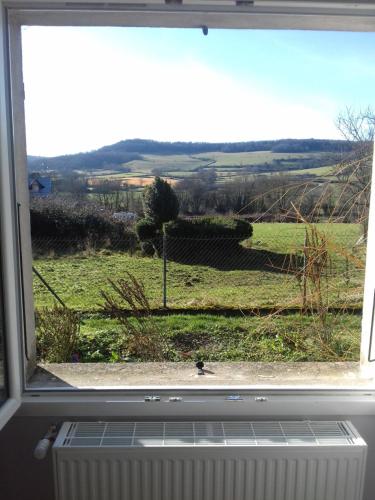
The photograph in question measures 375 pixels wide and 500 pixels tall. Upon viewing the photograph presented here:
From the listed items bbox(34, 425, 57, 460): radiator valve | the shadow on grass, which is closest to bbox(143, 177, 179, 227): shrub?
the shadow on grass

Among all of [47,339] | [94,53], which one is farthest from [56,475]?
[94,53]

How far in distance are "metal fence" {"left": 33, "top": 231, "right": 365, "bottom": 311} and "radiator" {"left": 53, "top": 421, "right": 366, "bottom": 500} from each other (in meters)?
0.55

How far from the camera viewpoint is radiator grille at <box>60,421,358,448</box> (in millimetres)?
1582

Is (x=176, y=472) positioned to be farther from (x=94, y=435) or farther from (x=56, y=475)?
(x=56, y=475)

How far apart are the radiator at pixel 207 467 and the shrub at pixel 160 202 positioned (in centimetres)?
86

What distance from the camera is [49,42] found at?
168 cm

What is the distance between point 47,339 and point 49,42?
1236 mm

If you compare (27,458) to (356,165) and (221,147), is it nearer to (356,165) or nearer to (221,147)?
(221,147)

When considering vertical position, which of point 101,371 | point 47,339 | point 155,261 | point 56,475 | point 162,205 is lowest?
point 56,475

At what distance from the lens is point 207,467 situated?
157 cm

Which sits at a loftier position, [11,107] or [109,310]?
[11,107]

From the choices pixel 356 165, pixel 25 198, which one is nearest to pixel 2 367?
pixel 25 198

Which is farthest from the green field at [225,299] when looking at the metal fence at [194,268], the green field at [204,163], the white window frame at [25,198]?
the green field at [204,163]

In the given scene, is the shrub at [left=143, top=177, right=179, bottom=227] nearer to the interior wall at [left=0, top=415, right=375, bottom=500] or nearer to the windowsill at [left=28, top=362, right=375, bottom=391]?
the windowsill at [left=28, top=362, right=375, bottom=391]
